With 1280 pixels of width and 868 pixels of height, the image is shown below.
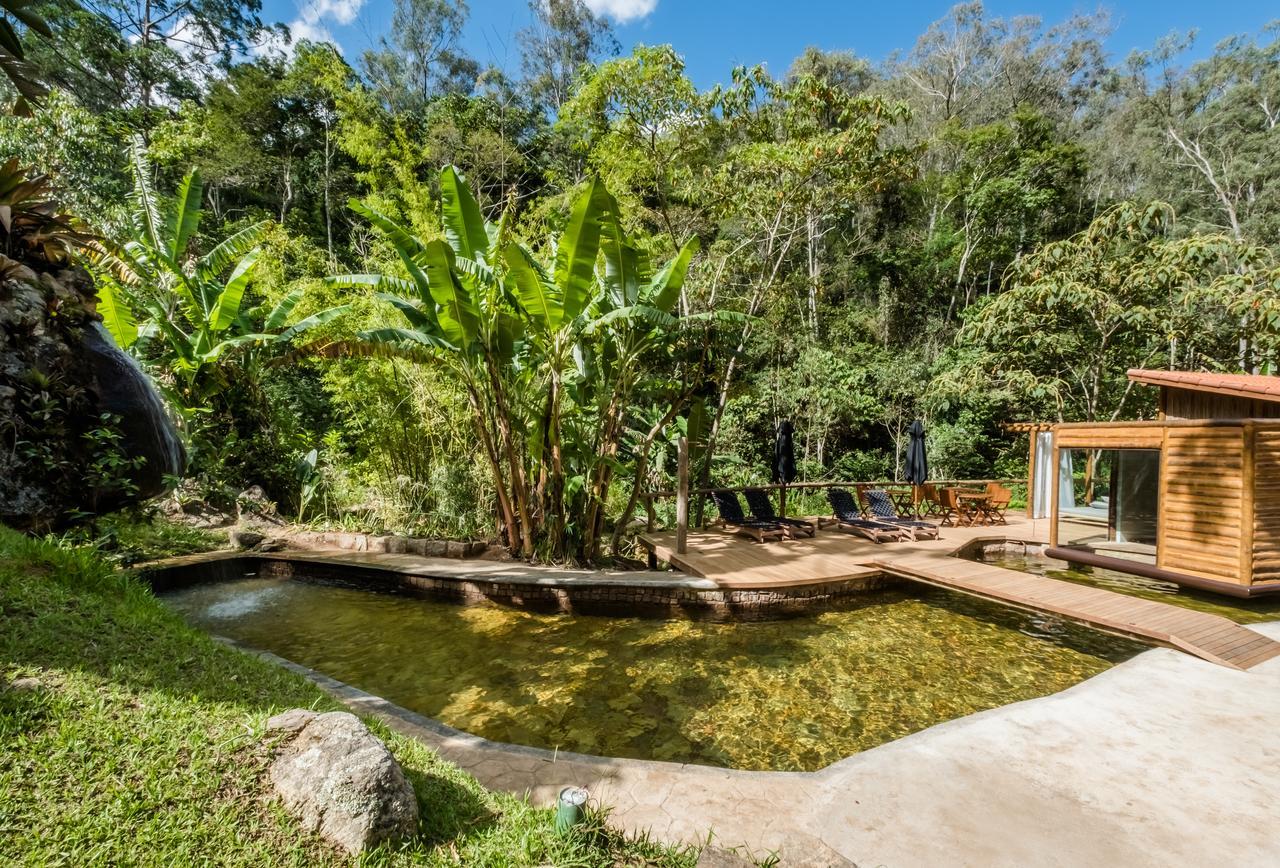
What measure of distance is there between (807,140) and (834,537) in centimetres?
671

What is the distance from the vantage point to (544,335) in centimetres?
691

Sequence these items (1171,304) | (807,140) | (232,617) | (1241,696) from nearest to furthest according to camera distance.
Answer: (1241,696)
(232,617)
(807,140)
(1171,304)

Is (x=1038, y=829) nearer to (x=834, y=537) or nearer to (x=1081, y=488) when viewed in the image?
(x=834, y=537)

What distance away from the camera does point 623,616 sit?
646cm

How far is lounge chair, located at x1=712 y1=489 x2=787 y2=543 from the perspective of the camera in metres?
8.78

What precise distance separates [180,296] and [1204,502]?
16009mm

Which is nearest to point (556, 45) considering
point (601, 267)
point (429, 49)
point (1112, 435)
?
point (429, 49)

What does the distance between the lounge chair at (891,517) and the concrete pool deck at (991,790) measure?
17.9ft

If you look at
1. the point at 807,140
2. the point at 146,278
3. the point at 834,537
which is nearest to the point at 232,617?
the point at 146,278

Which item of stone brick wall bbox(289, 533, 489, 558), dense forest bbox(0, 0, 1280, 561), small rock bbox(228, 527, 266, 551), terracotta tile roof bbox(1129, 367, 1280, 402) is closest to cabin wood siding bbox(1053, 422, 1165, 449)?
terracotta tile roof bbox(1129, 367, 1280, 402)

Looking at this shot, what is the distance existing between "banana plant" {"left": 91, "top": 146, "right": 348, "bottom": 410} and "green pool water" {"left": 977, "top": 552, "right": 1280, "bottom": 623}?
11710 millimetres

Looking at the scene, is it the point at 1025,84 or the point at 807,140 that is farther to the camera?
the point at 1025,84

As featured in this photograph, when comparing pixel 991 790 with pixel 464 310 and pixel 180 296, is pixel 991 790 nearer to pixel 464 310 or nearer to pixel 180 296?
pixel 464 310

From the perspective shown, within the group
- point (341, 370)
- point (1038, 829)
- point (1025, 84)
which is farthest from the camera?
point (1025, 84)
